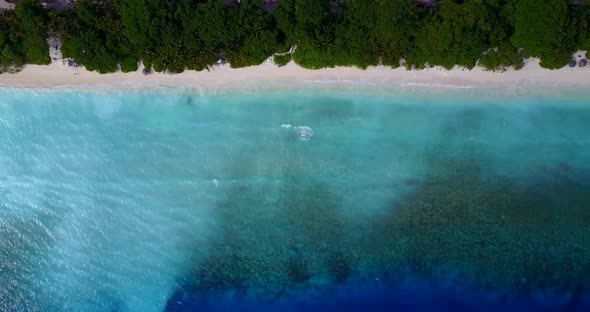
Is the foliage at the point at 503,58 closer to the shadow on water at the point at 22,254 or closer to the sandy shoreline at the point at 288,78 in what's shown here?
the sandy shoreline at the point at 288,78

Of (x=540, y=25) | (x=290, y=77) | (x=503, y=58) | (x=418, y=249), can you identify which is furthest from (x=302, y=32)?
(x=418, y=249)

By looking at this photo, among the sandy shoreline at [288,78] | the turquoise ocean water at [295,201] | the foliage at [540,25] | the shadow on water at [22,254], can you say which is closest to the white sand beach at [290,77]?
the sandy shoreline at [288,78]

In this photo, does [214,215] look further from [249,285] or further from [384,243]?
[384,243]

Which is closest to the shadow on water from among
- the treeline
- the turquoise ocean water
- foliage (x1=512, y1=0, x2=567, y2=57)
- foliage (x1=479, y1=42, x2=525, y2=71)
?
the turquoise ocean water

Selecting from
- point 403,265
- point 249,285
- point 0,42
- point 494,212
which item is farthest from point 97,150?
point 494,212

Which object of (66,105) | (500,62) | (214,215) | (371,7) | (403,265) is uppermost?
(371,7)

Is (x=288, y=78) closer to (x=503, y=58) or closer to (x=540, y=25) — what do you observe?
(x=503, y=58)

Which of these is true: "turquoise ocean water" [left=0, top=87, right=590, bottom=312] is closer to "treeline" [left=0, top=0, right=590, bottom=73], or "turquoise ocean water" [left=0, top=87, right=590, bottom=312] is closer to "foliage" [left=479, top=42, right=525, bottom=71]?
"foliage" [left=479, top=42, right=525, bottom=71]
